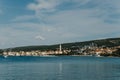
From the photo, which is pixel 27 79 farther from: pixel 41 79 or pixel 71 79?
pixel 71 79

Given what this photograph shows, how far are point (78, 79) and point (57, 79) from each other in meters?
3.67

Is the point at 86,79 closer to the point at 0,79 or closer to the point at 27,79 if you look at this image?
the point at 27,79

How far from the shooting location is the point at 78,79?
5712cm

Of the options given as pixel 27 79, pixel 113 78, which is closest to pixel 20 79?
pixel 27 79

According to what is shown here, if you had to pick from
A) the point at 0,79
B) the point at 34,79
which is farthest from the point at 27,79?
the point at 0,79

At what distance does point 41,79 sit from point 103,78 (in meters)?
11.2

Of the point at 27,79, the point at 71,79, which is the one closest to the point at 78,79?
Result: the point at 71,79

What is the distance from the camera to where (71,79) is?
57.3 metres

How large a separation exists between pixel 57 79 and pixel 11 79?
8.29 meters

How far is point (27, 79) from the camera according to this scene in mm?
57438

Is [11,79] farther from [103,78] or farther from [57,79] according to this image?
[103,78]

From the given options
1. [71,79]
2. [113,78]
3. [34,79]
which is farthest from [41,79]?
[113,78]

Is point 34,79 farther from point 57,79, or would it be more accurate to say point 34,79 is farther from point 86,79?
point 86,79

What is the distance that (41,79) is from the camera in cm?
5709
